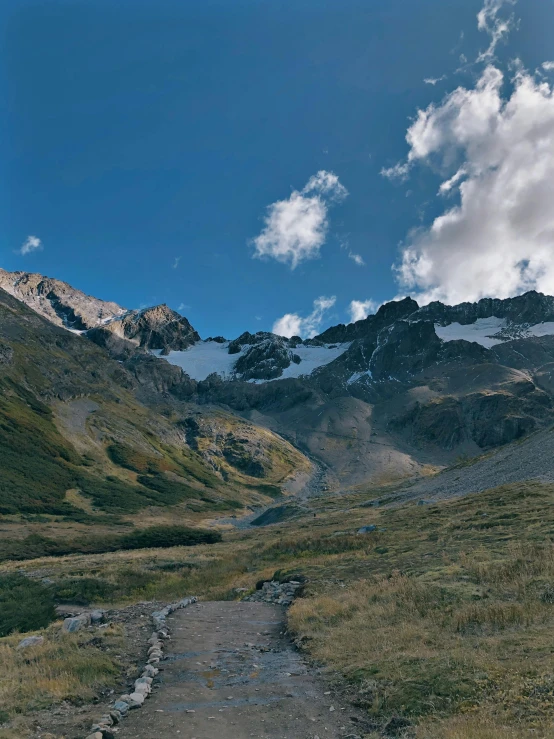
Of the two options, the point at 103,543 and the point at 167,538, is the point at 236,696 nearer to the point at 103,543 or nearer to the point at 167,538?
the point at 103,543

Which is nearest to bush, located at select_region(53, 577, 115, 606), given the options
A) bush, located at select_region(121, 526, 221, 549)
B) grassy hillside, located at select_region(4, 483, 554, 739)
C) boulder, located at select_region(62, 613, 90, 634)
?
grassy hillside, located at select_region(4, 483, 554, 739)

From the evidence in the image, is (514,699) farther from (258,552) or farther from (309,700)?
(258,552)

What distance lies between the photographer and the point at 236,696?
11375 mm

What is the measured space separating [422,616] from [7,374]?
610ft

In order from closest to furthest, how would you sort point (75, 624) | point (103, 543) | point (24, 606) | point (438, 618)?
point (438, 618) < point (75, 624) < point (24, 606) < point (103, 543)

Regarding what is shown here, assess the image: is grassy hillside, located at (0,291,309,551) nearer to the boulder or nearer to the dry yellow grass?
the boulder

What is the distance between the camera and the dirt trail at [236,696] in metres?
9.48

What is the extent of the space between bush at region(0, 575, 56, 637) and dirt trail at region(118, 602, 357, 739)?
36.8 ft

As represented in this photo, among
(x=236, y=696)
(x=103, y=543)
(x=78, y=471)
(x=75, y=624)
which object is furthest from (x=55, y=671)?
(x=78, y=471)

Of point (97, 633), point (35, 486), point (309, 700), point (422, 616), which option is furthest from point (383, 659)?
point (35, 486)

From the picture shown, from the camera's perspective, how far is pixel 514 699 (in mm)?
8547

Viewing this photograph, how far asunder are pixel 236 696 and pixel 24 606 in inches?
851

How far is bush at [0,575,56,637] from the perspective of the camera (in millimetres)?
24125

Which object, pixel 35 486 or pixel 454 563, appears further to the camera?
pixel 35 486
